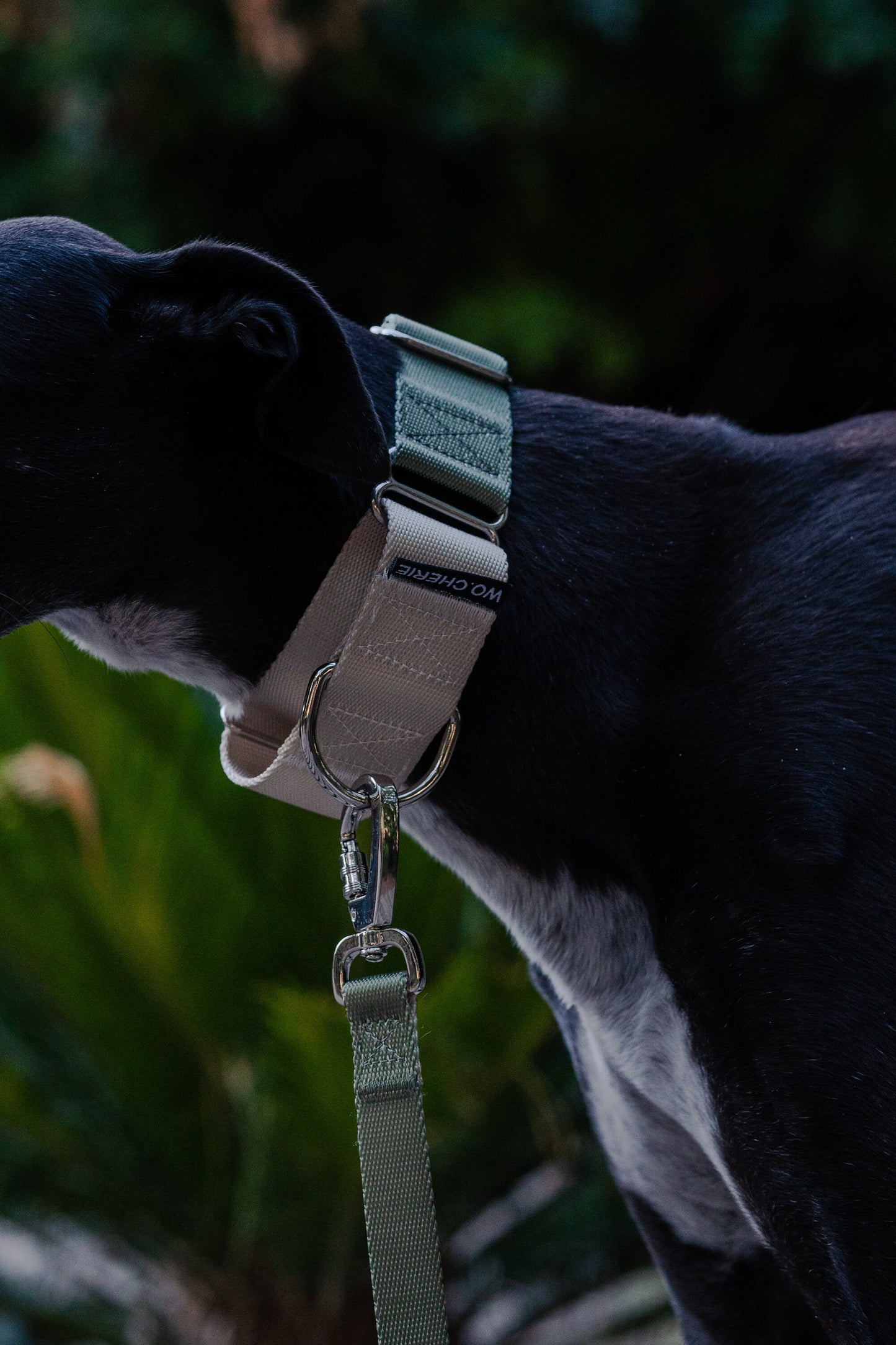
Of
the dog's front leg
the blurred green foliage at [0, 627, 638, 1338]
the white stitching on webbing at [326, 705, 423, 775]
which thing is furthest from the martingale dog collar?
the blurred green foliage at [0, 627, 638, 1338]

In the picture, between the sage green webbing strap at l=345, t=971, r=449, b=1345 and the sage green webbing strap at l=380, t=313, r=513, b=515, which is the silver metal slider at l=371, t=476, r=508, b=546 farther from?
the sage green webbing strap at l=345, t=971, r=449, b=1345

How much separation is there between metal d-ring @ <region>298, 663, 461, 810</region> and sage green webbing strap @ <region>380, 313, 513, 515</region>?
18 centimetres

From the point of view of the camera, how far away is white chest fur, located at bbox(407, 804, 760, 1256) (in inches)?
49.8

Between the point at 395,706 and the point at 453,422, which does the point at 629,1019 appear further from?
the point at 453,422

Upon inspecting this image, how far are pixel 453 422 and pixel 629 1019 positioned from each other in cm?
54

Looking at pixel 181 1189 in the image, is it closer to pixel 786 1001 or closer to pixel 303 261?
pixel 786 1001

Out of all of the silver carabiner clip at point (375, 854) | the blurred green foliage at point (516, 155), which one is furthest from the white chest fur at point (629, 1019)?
the blurred green foliage at point (516, 155)

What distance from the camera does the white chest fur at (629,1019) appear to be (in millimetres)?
1265

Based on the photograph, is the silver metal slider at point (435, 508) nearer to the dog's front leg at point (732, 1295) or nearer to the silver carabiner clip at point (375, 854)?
the silver carabiner clip at point (375, 854)

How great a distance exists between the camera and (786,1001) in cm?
113

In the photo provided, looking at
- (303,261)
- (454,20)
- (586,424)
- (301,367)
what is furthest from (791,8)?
(301,367)

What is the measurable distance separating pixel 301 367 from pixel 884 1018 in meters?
0.66

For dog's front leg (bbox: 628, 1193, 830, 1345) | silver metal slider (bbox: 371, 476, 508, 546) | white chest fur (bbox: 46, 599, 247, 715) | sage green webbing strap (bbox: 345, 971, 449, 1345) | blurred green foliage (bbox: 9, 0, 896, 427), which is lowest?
dog's front leg (bbox: 628, 1193, 830, 1345)

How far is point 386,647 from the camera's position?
1.17 metres
